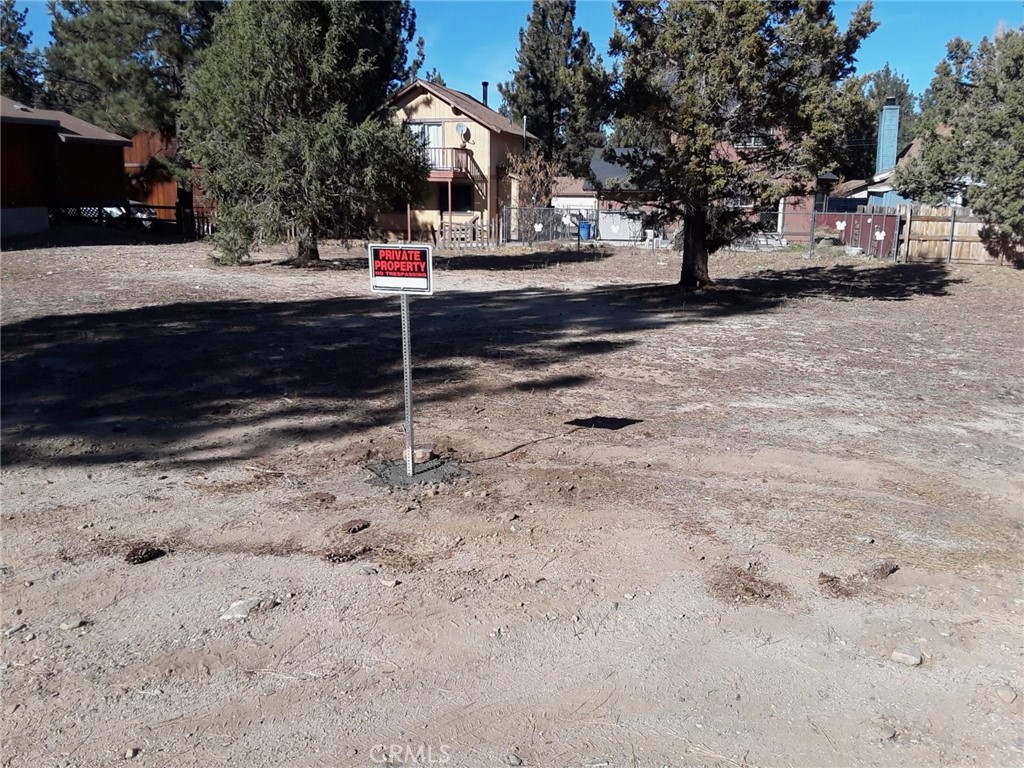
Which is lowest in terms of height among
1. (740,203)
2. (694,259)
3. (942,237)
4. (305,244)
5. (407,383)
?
(407,383)

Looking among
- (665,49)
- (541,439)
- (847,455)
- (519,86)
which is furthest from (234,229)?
(519,86)

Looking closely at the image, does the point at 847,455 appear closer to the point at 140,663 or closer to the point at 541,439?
the point at 541,439

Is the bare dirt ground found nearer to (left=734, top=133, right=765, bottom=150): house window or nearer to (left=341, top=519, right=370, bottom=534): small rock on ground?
(left=341, top=519, right=370, bottom=534): small rock on ground

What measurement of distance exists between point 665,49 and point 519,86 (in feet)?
112

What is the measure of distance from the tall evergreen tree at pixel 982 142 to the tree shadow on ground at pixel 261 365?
12119 mm

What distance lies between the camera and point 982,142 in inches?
1006

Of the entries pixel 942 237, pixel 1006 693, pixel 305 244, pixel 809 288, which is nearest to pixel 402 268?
pixel 1006 693

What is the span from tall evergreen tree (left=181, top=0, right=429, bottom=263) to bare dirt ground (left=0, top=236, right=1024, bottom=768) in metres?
11.5

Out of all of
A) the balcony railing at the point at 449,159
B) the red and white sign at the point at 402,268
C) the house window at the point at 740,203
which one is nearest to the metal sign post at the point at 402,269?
the red and white sign at the point at 402,268

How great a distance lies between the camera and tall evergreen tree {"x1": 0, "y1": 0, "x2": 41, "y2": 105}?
44500mm

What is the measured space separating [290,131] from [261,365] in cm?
1360

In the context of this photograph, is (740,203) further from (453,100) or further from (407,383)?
(453,100)

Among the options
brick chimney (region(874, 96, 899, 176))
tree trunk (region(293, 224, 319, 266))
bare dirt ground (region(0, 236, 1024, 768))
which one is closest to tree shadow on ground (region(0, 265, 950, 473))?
bare dirt ground (region(0, 236, 1024, 768))

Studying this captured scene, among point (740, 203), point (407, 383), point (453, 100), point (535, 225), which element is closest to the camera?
point (407, 383)
